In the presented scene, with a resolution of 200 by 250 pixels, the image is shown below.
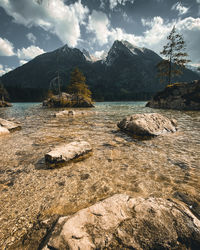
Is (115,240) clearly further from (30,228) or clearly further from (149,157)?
(149,157)

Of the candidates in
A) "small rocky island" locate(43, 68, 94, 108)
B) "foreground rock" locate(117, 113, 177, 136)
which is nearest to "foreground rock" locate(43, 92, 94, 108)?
"small rocky island" locate(43, 68, 94, 108)

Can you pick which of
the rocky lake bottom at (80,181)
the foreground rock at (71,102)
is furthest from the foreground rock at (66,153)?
the foreground rock at (71,102)

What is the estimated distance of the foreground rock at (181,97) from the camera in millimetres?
24452

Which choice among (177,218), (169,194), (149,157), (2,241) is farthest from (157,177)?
(2,241)

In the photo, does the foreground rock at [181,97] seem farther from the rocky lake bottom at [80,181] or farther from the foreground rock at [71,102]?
the rocky lake bottom at [80,181]

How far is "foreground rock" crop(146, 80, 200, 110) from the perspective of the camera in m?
24.5

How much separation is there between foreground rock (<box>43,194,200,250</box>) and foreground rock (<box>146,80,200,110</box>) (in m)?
29.1

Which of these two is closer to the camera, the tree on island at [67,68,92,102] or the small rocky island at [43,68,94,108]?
the tree on island at [67,68,92,102]

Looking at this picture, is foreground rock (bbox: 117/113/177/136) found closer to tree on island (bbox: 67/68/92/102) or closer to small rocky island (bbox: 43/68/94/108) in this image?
tree on island (bbox: 67/68/92/102)

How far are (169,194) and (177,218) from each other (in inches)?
41.1

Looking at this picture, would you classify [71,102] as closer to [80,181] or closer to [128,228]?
[80,181]

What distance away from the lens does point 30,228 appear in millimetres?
2148

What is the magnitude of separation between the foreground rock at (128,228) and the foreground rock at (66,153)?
246 centimetres

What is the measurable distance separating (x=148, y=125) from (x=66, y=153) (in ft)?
19.1
